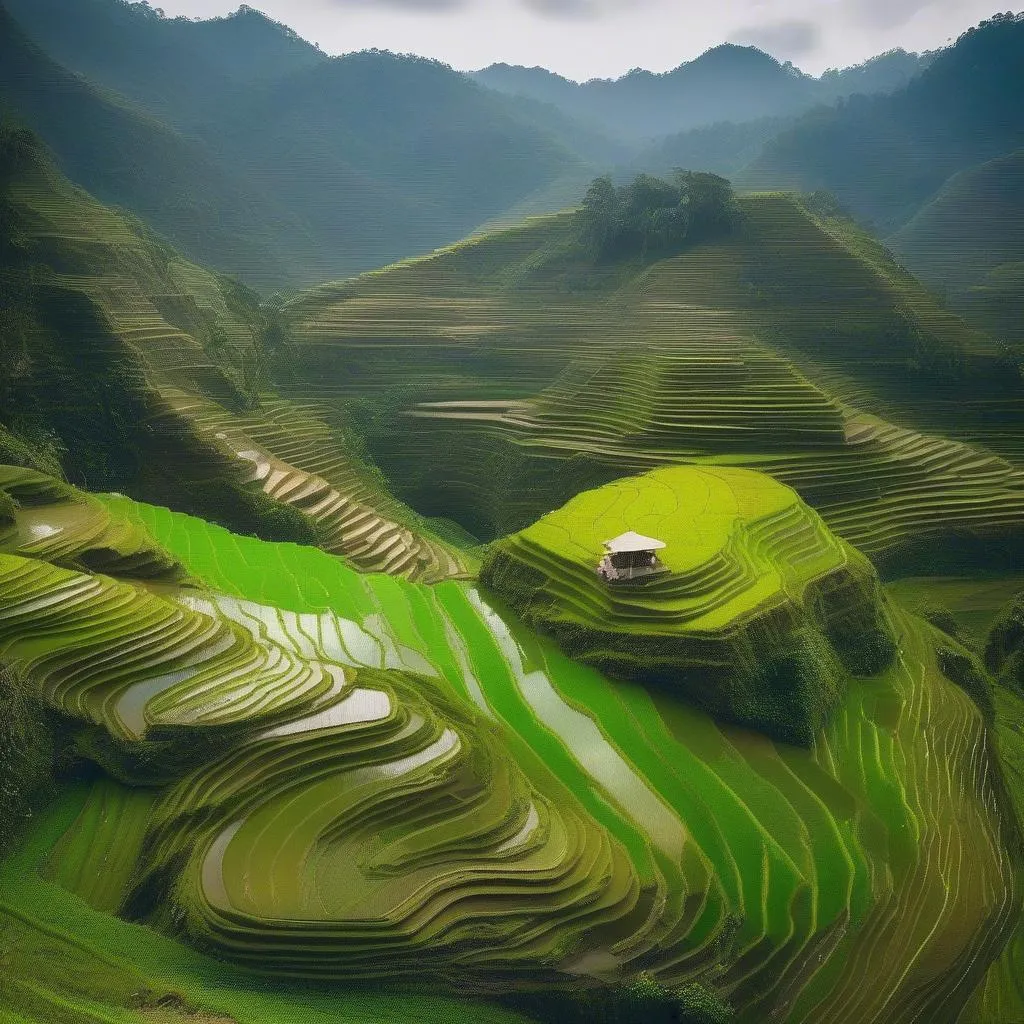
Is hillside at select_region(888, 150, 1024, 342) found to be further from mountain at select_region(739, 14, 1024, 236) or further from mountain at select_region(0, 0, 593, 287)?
mountain at select_region(0, 0, 593, 287)

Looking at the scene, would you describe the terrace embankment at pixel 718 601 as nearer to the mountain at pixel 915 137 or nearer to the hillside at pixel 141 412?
the hillside at pixel 141 412

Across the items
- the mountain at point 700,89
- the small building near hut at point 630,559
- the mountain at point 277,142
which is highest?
the mountain at point 700,89

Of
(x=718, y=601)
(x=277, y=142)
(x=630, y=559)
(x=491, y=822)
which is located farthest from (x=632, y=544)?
(x=277, y=142)

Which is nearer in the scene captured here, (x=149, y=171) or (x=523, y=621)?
(x=523, y=621)

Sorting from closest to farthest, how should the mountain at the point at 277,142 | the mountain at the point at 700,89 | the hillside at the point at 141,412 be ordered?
the hillside at the point at 141,412 → the mountain at the point at 277,142 → the mountain at the point at 700,89

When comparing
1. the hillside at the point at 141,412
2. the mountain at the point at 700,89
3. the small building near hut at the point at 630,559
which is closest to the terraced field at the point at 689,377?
the hillside at the point at 141,412

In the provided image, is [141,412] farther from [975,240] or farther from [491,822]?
[975,240]

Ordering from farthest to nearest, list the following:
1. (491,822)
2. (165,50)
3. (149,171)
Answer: (165,50), (149,171), (491,822)

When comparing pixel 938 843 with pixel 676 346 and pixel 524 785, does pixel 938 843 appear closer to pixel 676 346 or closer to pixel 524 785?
pixel 524 785
